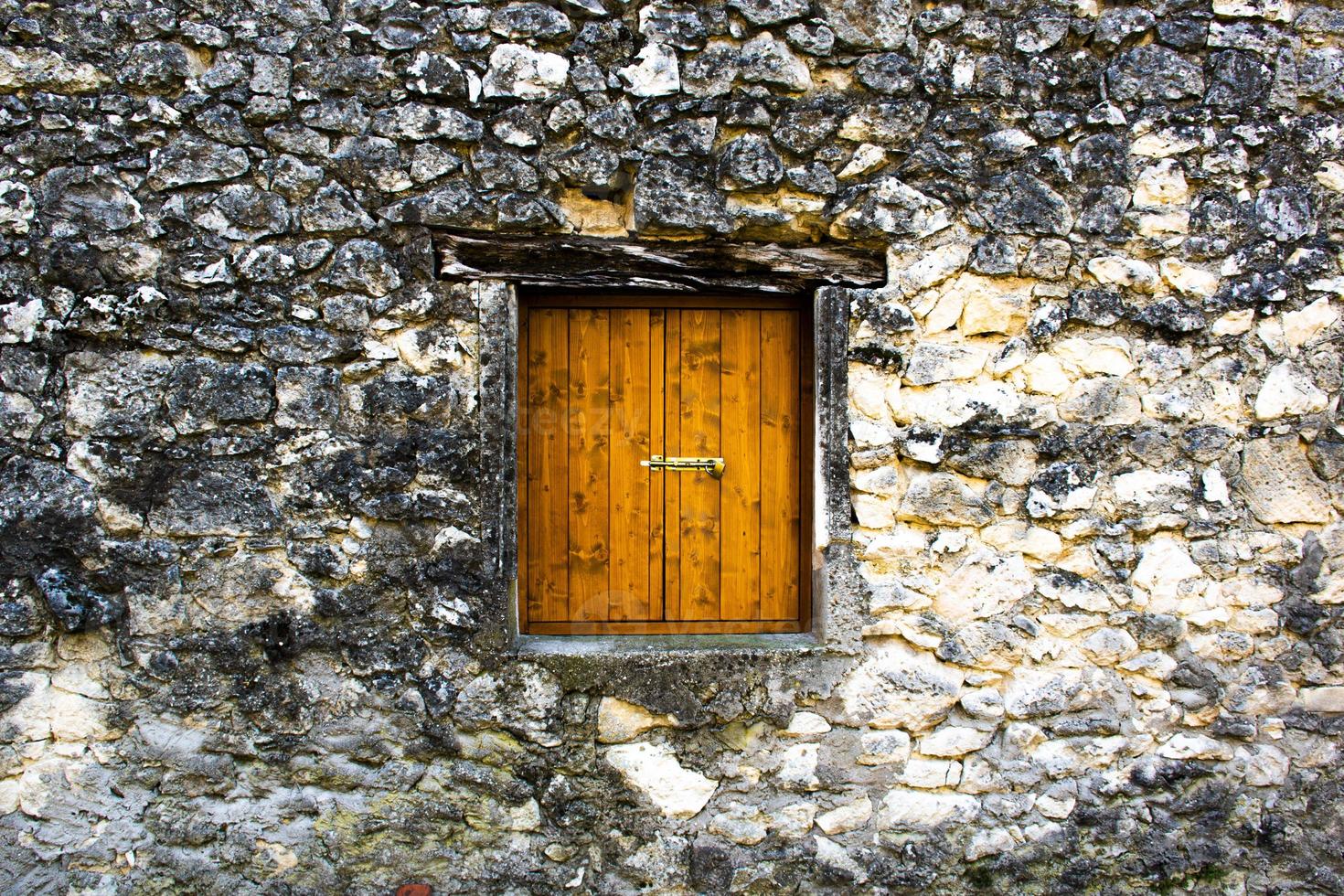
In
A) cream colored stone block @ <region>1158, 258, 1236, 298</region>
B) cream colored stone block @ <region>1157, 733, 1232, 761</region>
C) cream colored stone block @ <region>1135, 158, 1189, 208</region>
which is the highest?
cream colored stone block @ <region>1135, 158, 1189, 208</region>

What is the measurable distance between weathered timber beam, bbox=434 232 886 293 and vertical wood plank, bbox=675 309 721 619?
175 mm

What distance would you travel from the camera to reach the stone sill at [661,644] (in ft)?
8.91

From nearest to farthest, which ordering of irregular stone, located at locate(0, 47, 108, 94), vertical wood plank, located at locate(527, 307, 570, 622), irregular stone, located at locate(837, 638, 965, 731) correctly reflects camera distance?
irregular stone, located at locate(0, 47, 108, 94) < irregular stone, located at locate(837, 638, 965, 731) < vertical wood plank, located at locate(527, 307, 570, 622)

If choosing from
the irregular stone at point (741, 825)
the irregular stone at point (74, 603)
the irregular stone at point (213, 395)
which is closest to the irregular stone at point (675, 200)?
the irregular stone at point (213, 395)

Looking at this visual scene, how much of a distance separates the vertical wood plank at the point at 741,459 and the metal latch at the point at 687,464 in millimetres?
34

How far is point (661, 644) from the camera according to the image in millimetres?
2793

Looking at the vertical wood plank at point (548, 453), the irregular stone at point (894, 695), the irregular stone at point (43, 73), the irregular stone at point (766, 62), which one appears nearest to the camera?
the irregular stone at point (43, 73)

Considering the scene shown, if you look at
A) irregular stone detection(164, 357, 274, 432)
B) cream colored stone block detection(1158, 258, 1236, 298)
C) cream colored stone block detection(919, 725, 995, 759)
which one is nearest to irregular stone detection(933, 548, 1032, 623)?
cream colored stone block detection(919, 725, 995, 759)

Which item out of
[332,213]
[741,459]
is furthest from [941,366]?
[332,213]

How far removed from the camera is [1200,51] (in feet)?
8.94

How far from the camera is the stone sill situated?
2.72 metres

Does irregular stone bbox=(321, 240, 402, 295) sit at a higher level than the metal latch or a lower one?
higher

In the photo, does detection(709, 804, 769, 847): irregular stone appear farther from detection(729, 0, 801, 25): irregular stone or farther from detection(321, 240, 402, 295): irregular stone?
detection(729, 0, 801, 25): irregular stone

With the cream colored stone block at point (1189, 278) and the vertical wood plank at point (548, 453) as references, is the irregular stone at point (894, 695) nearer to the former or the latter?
the vertical wood plank at point (548, 453)
